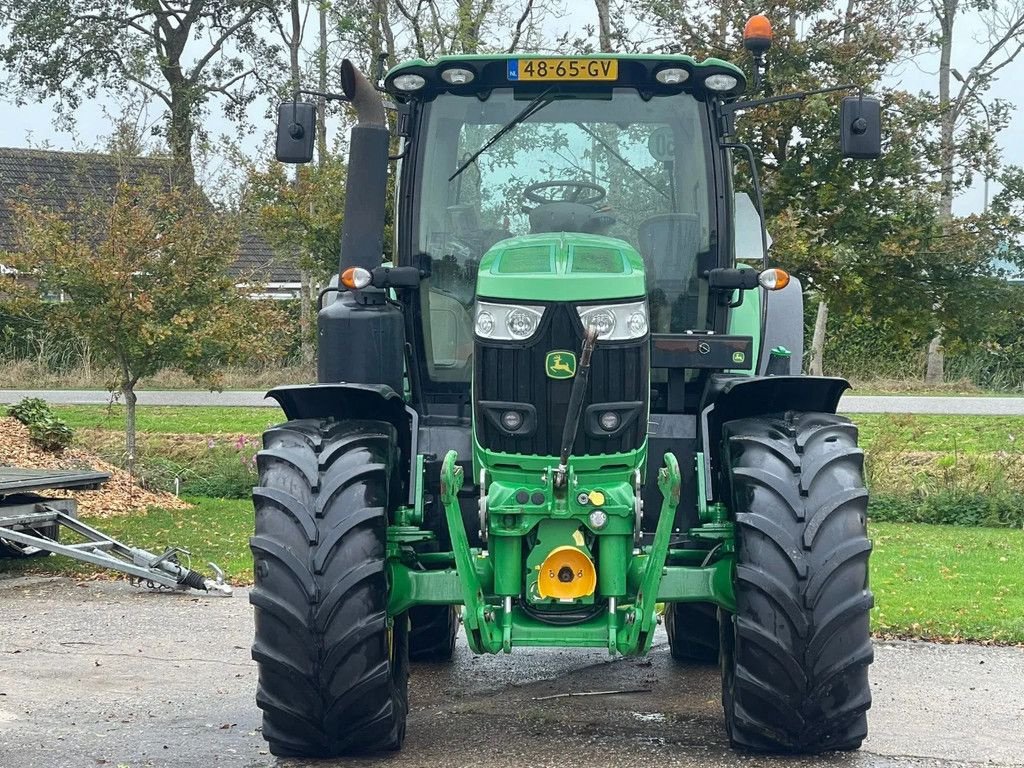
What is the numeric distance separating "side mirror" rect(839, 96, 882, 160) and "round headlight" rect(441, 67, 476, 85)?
1581mm

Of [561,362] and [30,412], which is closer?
[561,362]

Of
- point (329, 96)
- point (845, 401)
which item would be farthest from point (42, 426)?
point (845, 401)

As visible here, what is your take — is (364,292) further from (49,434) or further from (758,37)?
(49,434)

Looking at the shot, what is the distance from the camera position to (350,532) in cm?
523

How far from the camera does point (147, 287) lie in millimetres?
14148

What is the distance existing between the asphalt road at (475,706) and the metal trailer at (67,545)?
1.87ft

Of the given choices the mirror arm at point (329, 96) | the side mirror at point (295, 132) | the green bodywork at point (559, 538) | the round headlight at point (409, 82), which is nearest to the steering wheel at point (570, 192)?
the round headlight at point (409, 82)

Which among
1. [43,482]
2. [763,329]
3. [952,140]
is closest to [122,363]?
[43,482]

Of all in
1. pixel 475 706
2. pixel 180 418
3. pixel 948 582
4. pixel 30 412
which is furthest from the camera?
pixel 180 418

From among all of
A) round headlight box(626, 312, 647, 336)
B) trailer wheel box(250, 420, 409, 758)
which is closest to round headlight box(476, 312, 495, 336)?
round headlight box(626, 312, 647, 336)

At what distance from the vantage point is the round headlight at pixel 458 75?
6.10 metres

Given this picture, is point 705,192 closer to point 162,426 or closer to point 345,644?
point 345,644

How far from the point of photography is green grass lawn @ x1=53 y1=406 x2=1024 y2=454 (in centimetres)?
1647

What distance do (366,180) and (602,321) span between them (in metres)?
1.32
